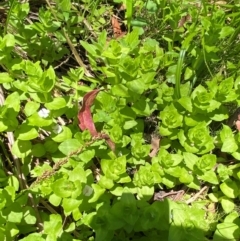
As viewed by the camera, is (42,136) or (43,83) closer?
(43,83)

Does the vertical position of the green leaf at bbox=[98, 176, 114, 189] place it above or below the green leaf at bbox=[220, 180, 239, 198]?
above

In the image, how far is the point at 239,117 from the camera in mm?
2297

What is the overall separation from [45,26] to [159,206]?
990mm

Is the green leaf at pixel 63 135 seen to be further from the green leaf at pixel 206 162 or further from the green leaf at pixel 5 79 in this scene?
the green leaf at pixel 206 162

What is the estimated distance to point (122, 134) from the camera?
2.12 meters

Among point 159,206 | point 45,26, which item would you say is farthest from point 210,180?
point 45,26

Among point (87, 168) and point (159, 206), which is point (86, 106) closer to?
point (87, 168)

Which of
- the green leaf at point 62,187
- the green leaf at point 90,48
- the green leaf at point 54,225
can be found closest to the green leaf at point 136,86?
the green leaf at point 90,48

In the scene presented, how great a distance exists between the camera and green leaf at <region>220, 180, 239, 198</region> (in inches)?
85.6

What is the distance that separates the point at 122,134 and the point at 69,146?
259mm

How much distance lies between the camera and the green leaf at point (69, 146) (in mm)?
2004

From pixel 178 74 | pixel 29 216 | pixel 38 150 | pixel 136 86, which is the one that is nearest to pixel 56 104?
pixel 38 150

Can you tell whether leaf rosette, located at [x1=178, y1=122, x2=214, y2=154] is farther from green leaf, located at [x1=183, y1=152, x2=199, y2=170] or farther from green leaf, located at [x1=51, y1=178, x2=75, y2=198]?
green leaf, located at [x1=51, y1=178, x2=75, y2=198]

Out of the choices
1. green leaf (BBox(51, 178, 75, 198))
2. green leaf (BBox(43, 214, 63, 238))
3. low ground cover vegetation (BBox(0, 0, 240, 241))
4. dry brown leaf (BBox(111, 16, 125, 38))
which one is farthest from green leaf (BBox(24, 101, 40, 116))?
dry brown leaf (BBox(111, 16, 125, 38))
